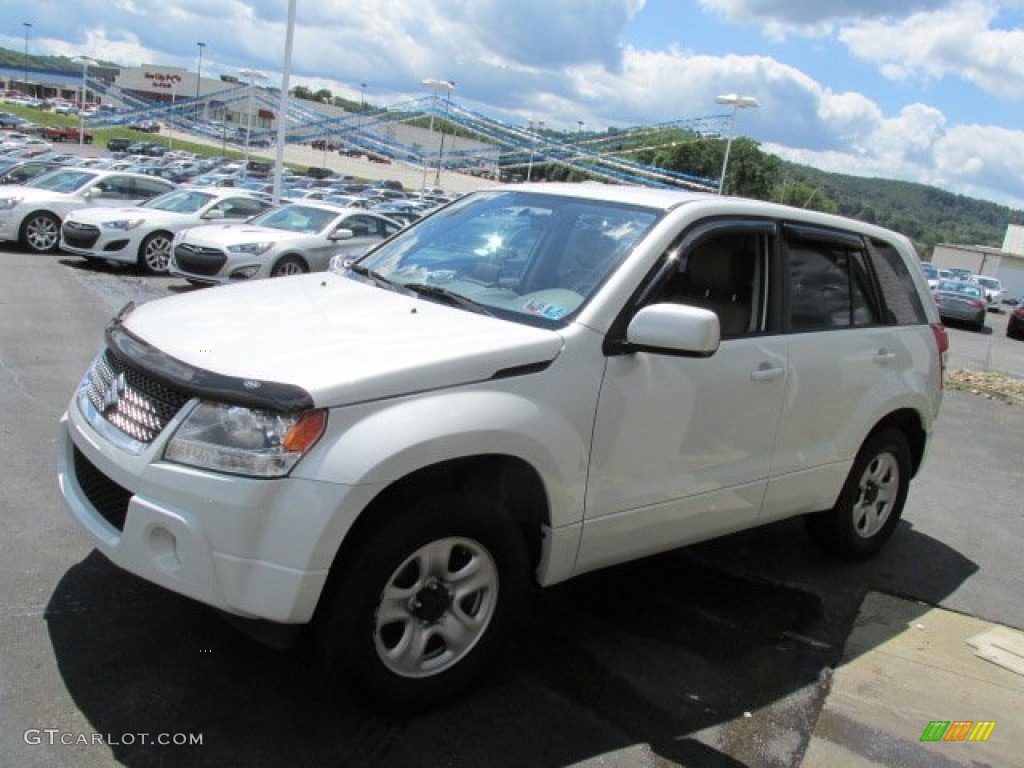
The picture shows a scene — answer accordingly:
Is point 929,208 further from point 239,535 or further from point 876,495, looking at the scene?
point 239,535

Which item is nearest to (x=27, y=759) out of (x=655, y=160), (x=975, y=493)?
(x=975, y=493)

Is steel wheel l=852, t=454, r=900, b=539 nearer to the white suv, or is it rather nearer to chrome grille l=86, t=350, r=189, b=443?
the white suv

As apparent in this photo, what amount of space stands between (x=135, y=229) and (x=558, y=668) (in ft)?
43.7

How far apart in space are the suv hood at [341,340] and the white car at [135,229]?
1207 centimetres

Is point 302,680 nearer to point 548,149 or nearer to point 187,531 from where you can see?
point 187,531

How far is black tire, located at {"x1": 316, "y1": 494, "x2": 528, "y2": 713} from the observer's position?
284 cm

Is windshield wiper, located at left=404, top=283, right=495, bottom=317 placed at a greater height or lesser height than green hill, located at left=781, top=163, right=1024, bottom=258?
lesser

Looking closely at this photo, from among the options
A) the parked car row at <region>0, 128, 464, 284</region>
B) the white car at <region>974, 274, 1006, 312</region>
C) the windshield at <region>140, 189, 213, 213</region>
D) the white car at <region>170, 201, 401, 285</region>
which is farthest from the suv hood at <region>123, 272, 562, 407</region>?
the white car at <region>974, 274, 1006, 312</region>

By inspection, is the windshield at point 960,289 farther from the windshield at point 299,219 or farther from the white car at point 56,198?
the white car at point 56,198

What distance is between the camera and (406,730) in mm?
3049

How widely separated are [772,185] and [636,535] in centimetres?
9370

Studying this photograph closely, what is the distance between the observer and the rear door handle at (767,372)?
155 inches

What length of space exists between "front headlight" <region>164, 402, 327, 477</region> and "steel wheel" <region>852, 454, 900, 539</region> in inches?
132

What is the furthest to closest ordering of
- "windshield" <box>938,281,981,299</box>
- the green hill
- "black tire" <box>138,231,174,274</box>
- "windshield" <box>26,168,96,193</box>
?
the green hill
"windshield" <box>938,281,981,299</box>
"windshield" <box>26,168,96,193</box>
"black tire" <box>138,231,174,274</box>
